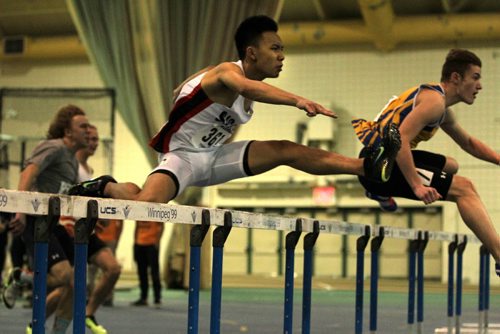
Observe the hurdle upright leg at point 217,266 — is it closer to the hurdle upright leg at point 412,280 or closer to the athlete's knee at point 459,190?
the athlete's knee at point 459,190

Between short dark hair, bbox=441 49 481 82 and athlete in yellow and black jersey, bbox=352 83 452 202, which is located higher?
short dark hair, bbox=441 49 481 82

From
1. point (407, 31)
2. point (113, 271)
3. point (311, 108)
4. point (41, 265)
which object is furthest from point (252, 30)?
point (407, 31)

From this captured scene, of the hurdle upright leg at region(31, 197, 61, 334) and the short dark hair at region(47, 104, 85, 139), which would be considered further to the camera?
the short dark hair at region(47, 104, 85, 139)

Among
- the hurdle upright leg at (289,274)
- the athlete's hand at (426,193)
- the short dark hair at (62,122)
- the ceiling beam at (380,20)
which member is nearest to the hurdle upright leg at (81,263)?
the hurdle upright leg at (289,274)

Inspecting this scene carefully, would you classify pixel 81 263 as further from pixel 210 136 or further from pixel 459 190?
pixel 459 190

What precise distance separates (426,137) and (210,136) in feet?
4.56

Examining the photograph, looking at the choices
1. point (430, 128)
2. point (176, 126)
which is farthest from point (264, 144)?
point (430, 128)

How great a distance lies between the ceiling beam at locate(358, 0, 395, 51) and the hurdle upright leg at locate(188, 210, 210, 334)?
13561 mm

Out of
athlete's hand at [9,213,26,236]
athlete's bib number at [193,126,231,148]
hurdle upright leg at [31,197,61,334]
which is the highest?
athlete's bib number at [193,126,231,148]

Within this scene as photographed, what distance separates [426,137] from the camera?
507 cm

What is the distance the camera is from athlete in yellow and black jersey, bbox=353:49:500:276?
466 cm

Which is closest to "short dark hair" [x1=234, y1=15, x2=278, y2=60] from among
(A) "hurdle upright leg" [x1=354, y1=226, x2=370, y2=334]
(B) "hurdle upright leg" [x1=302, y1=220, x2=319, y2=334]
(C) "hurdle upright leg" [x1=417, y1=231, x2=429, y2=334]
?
(B) "hurdle upright leg" [x1=302, y1=220, x2=319, y2=334]

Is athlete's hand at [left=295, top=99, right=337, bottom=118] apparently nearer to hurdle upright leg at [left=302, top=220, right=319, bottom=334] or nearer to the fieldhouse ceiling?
hurdle upright leg at [left=302, top=220, right=319, bottom=334]

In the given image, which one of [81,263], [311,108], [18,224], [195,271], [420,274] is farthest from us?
[420,274]
